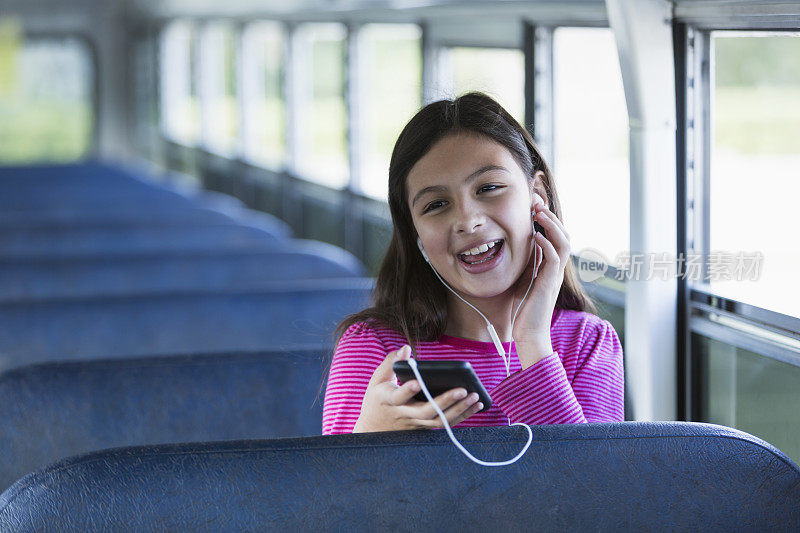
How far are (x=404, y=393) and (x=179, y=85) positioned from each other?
32.4ft

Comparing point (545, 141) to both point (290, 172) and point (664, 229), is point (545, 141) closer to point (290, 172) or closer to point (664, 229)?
point (664, 229)

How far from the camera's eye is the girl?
4.83ft

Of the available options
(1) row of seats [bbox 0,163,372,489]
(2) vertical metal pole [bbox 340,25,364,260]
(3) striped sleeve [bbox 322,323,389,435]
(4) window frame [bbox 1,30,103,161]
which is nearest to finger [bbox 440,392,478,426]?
(3) striped sleeve [bbox 322,323,389,435]

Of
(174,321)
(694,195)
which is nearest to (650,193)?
(694,195)

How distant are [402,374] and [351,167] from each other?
4.41 meters

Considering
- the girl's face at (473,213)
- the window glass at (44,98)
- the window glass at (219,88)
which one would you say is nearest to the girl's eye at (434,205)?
the girl's face at (473,213)

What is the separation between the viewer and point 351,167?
18.5ft

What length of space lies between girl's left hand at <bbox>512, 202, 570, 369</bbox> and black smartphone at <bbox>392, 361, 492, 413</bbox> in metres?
0.19

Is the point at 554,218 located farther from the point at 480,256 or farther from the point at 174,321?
the point at 174,321

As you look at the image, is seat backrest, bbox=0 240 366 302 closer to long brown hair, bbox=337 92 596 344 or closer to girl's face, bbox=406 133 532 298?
long brown hair, bbox=337 92 596 344

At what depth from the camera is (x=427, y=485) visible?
1304 millimetres

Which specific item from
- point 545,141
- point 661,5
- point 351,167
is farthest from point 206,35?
point 661,5

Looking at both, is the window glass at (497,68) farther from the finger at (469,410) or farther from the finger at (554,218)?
the finger at (469,410)

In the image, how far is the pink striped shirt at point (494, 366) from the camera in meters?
1.53
